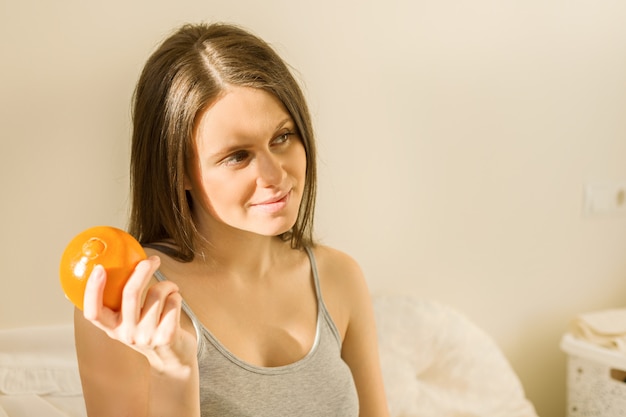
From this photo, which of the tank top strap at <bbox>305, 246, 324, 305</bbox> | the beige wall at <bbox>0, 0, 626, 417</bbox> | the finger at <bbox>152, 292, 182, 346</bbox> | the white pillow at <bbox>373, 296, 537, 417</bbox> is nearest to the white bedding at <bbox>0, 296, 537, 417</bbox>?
the white pillow at <bbox>373, 296, 537, 417</bbox>

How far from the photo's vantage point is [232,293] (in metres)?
1.16

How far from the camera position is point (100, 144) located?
1.32 meters

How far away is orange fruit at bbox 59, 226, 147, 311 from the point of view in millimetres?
801

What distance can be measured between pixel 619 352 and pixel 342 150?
76cm

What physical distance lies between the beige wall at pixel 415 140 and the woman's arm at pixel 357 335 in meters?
0.31

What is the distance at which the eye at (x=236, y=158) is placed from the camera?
104 centimetres

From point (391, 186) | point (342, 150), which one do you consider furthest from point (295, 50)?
point (391, 186)

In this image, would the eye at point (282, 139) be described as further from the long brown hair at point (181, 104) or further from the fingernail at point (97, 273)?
the fingernail at point (97, 273)

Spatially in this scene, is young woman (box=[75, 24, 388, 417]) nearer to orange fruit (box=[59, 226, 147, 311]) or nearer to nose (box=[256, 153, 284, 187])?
nose (box=[256, 153, 284, 187])

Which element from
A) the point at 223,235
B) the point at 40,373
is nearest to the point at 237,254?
the point at 223,235

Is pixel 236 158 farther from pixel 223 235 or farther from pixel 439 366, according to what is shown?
pixel 439 366

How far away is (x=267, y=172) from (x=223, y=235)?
163 mm

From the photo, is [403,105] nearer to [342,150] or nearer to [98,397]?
[342,150]

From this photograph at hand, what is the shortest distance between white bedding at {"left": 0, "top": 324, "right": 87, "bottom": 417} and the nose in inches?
18.6
